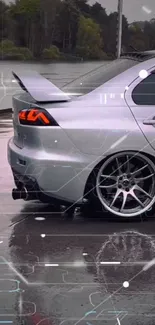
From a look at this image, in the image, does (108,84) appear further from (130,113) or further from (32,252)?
(32,252)

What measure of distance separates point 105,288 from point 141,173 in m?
1.60

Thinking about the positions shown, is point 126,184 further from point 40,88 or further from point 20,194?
point 40,88

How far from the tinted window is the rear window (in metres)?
0.19

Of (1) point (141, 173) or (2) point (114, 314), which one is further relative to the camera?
(1) point (141, 173)

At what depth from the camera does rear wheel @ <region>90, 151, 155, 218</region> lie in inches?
195

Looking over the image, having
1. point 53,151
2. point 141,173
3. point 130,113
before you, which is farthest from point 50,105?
point 141,173

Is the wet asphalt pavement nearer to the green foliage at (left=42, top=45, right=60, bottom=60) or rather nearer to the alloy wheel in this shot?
the alloy wheel

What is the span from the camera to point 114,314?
3281mm

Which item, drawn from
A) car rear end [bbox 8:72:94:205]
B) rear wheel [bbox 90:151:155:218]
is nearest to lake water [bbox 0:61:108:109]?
car rear end [bbox 8:72:94:205]

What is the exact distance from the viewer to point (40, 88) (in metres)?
4.88

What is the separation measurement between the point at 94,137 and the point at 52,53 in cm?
79

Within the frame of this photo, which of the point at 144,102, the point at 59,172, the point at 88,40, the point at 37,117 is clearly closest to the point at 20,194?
the point at 59,172

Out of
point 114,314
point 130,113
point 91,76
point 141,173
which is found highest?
point 91,76

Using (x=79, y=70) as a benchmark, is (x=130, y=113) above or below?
below
